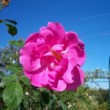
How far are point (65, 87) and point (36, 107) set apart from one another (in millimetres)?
520

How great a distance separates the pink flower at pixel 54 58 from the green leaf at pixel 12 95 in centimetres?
9

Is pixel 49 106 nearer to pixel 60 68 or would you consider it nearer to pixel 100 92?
pixel 60 68

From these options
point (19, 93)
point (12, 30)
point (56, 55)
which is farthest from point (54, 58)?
point (12, 30)

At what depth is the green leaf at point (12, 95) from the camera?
3.01ft

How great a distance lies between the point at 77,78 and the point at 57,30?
0.13m

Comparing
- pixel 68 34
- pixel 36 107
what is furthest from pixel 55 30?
pixel 36 107

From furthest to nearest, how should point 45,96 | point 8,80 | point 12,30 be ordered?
point 12,30 < point 45,96 < point 8,80

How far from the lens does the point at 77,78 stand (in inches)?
34.5

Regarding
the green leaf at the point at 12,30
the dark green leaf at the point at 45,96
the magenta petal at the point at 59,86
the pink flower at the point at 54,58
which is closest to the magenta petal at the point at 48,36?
the pink flower at the point at 54,58

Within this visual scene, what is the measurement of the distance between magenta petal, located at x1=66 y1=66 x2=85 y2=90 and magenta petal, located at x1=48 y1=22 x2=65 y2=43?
0.09 meters

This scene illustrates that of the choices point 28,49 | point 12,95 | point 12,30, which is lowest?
point 12,95

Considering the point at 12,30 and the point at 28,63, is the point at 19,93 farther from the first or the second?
the point at 12,30

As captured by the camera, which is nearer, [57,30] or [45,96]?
[57,30]

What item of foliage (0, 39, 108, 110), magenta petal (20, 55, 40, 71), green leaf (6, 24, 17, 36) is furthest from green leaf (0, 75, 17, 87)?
green leaf (6, 24, 17, 36)
